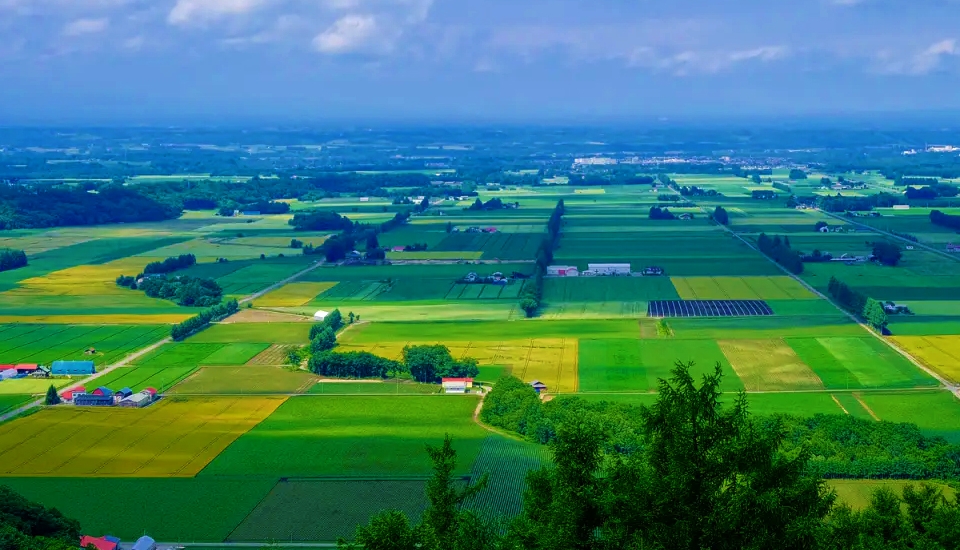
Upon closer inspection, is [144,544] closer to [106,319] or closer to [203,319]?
[203,319]

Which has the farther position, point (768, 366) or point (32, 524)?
point (768, 366)

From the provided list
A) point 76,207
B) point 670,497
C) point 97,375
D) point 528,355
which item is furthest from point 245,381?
point 76,207

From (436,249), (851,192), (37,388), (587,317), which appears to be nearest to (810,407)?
(587,317)

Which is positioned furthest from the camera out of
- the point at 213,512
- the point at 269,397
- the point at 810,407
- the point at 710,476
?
the point at 269,397

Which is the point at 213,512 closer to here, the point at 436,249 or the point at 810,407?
the point at 810,407

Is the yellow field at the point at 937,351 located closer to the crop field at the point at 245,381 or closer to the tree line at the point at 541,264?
the tree line at the point at 541,264

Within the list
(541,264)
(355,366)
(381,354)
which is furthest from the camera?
(541,264)
